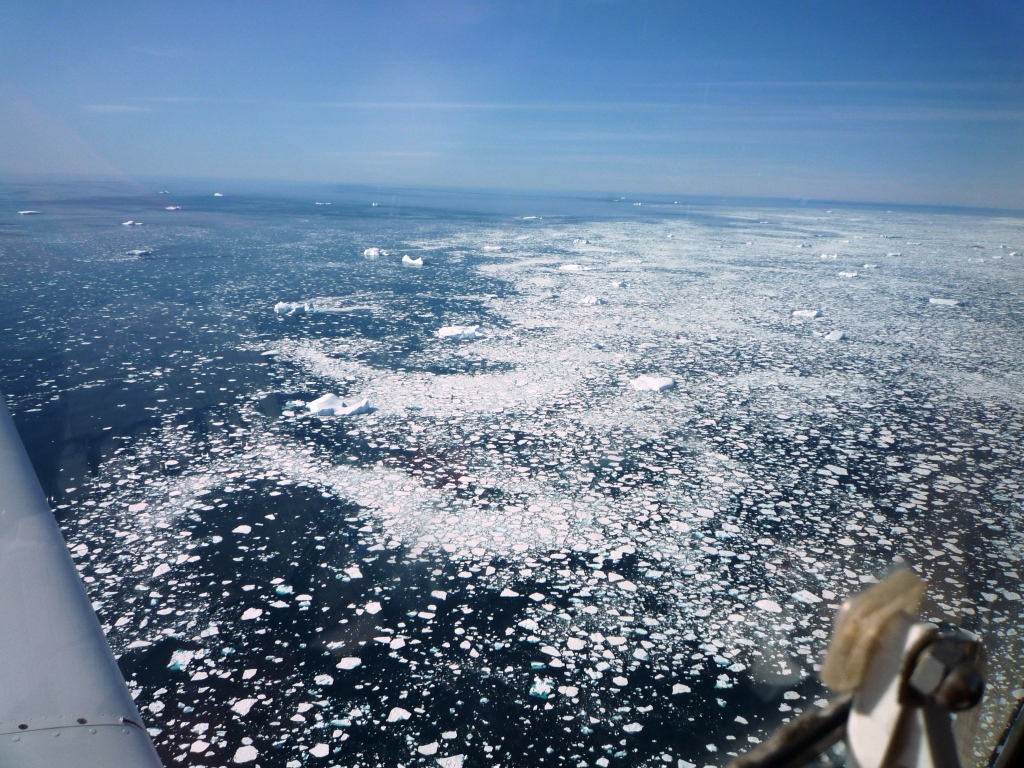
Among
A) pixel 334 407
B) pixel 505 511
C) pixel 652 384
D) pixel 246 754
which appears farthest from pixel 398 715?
pixel 652 384

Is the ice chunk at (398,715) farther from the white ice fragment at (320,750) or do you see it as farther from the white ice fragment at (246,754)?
the white ice fragment at (246,754)

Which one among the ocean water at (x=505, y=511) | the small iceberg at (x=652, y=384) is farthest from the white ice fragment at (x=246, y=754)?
the small iceberg at (x=652, y=384)

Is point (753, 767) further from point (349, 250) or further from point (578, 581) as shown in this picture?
point (349, 250)

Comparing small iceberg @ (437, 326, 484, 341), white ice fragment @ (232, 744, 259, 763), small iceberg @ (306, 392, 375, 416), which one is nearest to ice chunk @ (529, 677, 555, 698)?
white ice fragment @ (232, 744, 259, 763)

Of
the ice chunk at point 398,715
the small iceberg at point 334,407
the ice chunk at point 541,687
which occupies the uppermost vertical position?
the small iceberg at point 334,407

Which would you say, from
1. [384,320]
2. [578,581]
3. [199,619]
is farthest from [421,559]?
[384,320]

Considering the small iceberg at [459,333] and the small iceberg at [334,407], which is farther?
the small iceberg at [459,333]

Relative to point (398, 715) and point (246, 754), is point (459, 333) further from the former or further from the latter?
point (246, 754)
